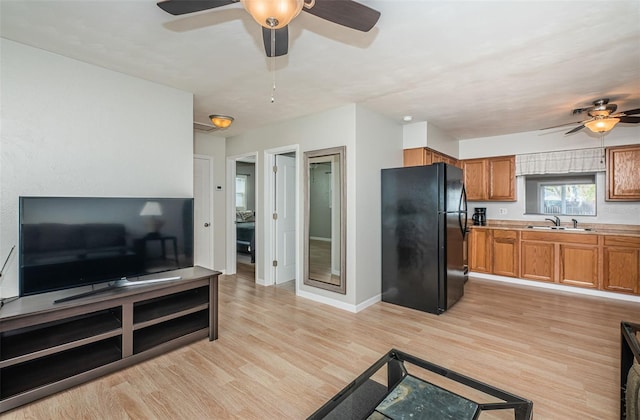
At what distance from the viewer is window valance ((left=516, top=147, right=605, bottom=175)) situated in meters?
4.50

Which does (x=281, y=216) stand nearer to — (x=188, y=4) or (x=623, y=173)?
(x=188, y=4)

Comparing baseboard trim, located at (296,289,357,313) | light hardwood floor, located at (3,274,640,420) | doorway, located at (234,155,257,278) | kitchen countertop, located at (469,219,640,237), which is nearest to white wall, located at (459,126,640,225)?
kitchen countertop, located at (469,219,640,237)

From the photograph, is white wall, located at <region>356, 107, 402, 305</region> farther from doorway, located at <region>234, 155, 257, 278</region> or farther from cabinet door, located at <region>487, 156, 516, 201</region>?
cabinet door, located at <region>487, 156, 516, 201</region>

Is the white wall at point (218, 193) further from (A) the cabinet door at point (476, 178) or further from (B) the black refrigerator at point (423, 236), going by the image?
(A) the cabinet door at point (476, 178)

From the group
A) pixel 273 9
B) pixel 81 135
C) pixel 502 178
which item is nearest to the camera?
pixel 273 9

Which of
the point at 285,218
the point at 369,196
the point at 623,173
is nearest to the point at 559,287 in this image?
the point at 623,173

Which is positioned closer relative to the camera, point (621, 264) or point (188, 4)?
point (188, 4)

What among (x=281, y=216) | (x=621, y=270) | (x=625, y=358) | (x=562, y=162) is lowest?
(x=625, y=358)

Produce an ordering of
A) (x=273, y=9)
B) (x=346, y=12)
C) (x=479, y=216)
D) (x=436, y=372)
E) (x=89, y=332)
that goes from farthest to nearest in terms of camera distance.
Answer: (x=479, y=216) < (x=89, y=332) < (x=436, y=372) < (x=346, y=12) < (x=273, y=9)

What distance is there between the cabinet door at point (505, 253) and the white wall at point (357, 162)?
87.6 inches

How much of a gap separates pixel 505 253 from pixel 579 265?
92 cm

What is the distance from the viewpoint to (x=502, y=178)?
529cm

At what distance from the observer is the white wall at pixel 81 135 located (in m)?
2.21

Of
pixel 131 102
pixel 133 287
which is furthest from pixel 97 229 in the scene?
pixel 131 102
